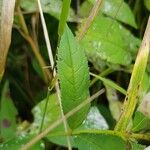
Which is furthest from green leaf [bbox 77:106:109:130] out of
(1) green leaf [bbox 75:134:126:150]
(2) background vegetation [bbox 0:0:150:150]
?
(1) green leaf [bbox 75:134:126:150]

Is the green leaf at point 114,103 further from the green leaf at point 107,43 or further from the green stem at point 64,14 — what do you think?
the green stem at point 64,14

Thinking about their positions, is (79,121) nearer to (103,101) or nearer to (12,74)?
(103,101)

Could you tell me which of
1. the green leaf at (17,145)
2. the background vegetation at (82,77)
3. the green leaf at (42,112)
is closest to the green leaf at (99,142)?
Result: the background vegetation at (82,77)

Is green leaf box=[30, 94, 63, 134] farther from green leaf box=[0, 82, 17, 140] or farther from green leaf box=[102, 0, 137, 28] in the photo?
green leaf box=[102, 0, 137, 28]

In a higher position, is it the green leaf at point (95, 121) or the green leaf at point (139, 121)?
the green leaf at point (139, 121)

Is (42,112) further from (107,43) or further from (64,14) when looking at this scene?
(64,14)

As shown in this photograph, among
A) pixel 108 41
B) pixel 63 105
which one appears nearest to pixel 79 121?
pixel 63 105

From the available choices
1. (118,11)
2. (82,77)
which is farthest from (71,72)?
(118,11)
